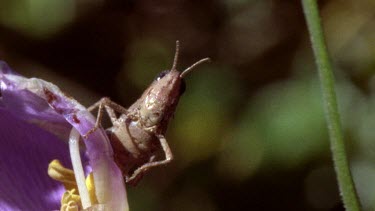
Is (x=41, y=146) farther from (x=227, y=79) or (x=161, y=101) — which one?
(x=227, y=79)

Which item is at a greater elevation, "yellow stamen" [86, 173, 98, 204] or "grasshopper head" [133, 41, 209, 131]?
"grasshopper head" [133, 41, 209, 131]

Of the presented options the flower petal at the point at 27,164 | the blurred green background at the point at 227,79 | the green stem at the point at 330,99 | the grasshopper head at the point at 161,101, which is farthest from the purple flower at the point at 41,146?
the blurred green background at the point at 227,79

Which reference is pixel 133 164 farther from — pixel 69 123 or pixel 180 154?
pixel 180 154

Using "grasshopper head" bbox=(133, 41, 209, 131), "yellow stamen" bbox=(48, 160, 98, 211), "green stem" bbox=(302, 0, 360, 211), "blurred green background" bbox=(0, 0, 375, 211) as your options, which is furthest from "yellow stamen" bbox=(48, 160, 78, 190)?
"blurred green background" bbox=(0, 0, 375, 211)

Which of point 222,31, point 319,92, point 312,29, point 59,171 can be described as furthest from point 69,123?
point 222,31

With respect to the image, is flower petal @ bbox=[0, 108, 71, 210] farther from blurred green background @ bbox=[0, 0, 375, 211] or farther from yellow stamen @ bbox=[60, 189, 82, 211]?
blurred green background @ bbox=[0, 0, 375, 211]

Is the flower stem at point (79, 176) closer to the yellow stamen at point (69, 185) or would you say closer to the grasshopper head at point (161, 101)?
the yellow stamen at point (69, 185)

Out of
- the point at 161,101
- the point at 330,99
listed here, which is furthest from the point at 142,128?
the point at 330,99
